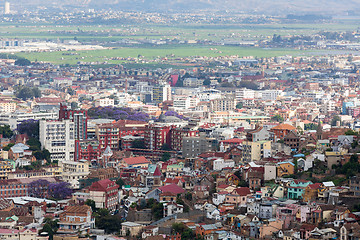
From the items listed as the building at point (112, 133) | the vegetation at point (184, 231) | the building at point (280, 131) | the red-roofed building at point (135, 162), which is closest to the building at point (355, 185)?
the vegetation at point (184, 231)

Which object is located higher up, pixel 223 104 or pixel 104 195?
pixel 104 195

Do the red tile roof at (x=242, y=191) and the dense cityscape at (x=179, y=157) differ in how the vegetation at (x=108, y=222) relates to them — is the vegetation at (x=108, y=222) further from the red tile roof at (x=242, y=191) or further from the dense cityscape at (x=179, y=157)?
the red tile roof at (x=242, y=191)

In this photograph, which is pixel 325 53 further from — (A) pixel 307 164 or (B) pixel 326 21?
(A) pixel 307 164

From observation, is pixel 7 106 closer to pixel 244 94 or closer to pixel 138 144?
pixel 138 144

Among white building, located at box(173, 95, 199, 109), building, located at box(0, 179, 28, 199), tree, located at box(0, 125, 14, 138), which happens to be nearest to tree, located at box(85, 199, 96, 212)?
building, located at box(0, 179, 28, 199)

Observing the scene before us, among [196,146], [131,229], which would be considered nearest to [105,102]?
[196,146]

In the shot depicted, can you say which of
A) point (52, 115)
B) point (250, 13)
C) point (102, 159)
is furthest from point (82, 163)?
point (250, 13)
